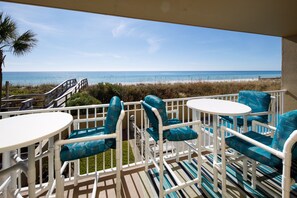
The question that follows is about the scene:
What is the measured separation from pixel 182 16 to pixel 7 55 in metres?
5.52

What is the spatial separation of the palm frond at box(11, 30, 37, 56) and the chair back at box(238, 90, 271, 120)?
254 inches

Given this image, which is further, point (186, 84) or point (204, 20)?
point (186, 84)

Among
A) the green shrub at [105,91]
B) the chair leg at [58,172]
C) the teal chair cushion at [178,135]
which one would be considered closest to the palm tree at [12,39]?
the green shrub at [105,91]

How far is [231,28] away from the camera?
10.8 ft

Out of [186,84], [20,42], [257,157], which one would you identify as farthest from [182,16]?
[186,84]

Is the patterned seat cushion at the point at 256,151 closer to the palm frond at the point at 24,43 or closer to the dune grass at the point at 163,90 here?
the palm frond at the point at 24,43

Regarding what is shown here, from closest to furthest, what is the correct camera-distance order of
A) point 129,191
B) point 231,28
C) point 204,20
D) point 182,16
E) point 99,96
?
point 129,191
point 182,16
point 204,20
point 231,28
point 99,96

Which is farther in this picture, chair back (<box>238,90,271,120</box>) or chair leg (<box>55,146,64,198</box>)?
chair back (<box>238,90,271,120</box>)

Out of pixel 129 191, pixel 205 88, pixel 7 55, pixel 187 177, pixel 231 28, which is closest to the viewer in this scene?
pixel 129 191

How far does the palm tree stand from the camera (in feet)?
14.5

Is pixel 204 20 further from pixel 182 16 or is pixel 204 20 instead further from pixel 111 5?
pixel 111 5

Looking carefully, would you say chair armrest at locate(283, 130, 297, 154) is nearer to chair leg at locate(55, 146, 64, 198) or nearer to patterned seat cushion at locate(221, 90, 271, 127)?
patterned seat cushion at locate(221, 90, 271, 127)

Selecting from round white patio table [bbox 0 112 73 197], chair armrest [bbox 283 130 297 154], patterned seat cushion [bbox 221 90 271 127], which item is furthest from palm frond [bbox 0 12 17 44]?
chair armrest [bbox 283 130 297 154]

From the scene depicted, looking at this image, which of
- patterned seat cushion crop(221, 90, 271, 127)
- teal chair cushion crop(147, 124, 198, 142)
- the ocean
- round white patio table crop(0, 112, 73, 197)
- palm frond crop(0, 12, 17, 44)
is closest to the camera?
round white patio table crop(0, 112, 73, 197)
